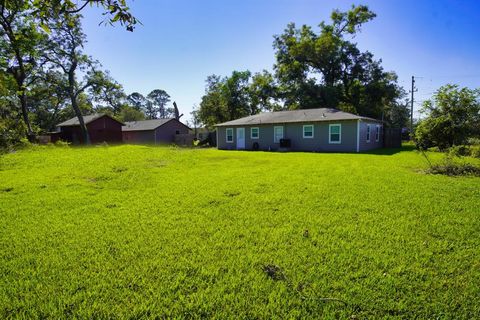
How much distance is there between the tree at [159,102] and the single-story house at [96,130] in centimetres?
4685

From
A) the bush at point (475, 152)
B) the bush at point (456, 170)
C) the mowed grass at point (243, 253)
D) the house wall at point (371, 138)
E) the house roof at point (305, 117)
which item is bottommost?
the mowed grass at point (243, 253)

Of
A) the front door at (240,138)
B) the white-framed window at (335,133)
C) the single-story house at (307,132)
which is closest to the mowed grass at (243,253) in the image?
the single-story house at (307,132)

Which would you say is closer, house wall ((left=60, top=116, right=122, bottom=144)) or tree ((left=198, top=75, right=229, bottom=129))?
house wall ((left=60, top=116, right=122, bottom=144))

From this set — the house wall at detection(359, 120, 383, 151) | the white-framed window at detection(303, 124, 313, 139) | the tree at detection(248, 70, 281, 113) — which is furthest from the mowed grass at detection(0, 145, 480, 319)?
the tree at detection(248, 70, 281, 113)

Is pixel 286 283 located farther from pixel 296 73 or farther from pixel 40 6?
pixel 296 73

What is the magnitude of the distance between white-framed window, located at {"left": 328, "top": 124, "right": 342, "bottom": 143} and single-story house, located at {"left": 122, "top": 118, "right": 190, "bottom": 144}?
19584 millimetres

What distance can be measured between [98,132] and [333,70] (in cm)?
2782

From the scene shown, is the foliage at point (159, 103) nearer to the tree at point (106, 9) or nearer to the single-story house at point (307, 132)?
the single-story house at point (307, 132)

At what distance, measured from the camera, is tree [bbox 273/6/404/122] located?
27.8 meters

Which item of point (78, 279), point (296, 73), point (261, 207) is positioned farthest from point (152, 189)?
point (296, 73)

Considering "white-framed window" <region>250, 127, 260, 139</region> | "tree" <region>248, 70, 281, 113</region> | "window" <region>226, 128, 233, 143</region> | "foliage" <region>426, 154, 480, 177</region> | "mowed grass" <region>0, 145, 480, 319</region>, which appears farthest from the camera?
"tree" <region>248, 70, 281, 113</region>

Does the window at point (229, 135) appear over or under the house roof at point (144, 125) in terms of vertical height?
under

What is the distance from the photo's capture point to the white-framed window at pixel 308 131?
61.3 feet

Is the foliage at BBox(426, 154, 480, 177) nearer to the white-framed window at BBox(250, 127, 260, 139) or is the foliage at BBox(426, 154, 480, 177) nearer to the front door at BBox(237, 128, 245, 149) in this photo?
the white-framed window at BBox(250, 127, 260, 139)
